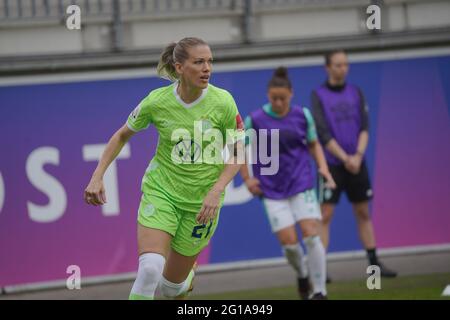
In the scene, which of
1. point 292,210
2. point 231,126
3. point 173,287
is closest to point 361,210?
point 292,210

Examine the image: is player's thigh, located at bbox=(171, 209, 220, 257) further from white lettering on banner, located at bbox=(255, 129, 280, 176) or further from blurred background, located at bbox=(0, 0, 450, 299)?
blurred background, located at bbox=(0, 0, 450, 299)

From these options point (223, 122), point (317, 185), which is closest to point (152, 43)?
point (317, 185)

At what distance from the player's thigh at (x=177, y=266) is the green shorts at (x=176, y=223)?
6 cm

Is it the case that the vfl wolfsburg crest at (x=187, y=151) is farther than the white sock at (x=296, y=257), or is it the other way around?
the white sock at (x=296, y=257)

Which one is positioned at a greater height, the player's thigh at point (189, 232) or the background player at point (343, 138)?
the background player at point (343, 138)

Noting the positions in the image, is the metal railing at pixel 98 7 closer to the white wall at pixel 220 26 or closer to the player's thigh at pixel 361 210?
the white wall at pixel 220 26

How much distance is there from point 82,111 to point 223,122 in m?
4.77

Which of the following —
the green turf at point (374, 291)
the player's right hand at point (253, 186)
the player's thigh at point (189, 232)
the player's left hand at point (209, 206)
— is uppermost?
the player's right hand at point (253, 186)

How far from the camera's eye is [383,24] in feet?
48.3

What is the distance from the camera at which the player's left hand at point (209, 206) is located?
8.90 metres

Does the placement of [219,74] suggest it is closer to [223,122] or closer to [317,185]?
[317,185]

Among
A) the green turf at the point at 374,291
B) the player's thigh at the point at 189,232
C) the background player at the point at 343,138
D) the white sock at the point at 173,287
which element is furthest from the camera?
the background player at the point at 343,138

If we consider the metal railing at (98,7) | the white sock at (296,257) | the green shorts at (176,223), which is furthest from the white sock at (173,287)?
the metal railing at (98,7)

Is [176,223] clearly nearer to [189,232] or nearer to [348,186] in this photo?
[189,232]
